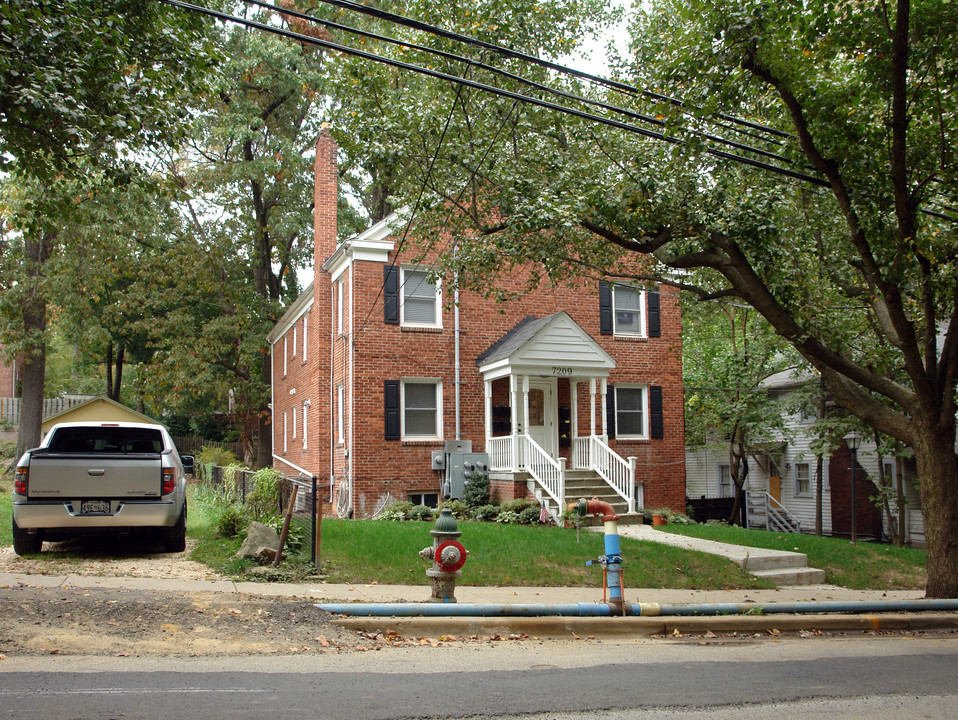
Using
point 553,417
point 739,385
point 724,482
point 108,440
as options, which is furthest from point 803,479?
point 108,440

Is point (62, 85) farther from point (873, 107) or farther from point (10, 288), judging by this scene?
point (10, 288)

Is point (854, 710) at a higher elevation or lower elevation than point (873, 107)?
lower

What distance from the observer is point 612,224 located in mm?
12664

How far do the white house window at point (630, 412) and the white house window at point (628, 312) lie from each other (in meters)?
1.58

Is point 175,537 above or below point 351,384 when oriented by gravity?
below

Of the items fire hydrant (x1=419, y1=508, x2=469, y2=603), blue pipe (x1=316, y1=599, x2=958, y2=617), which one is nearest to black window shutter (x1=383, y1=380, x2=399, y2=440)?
blue pipe (x1=316, y1=599, x2=958, y2=617)

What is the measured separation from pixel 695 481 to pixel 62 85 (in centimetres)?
3085

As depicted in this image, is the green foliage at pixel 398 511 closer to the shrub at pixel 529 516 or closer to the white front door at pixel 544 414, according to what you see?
the shrub at pixel 529 516

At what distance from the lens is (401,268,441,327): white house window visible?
20.5m

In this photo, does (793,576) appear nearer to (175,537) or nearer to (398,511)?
(398,511)

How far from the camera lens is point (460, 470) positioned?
1984 centimetres

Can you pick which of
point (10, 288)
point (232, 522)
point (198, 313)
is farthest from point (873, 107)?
point (198, 313)

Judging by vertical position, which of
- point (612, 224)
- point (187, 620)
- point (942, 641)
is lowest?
point (942, 641)

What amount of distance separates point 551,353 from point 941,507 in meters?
9.99
